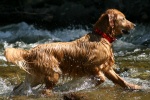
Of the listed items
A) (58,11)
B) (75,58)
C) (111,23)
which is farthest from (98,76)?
(58,11)

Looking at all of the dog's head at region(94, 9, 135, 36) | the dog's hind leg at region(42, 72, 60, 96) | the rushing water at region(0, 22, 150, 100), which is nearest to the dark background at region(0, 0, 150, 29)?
the rushing water at region(0, 22, 150, 100)

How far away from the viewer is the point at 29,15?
64.3 feet

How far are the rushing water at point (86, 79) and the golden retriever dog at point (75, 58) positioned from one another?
0.87ft

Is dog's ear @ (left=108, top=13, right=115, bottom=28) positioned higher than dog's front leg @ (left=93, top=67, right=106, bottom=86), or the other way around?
dog's ear @ (left=108, top=13, right=115, bottom=28)

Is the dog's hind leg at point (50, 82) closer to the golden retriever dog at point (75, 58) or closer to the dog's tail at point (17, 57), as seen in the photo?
the golden retriever dog at point (75, 58)

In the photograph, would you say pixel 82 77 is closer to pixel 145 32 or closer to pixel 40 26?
pixel 145 32

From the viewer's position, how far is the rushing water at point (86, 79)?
24.5 ft

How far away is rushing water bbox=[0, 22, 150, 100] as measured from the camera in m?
7.46

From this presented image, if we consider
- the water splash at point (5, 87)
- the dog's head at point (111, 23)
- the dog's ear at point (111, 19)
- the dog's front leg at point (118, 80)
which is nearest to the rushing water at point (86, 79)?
the water splash at point (5, 87)

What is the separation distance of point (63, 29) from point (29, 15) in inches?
77.7

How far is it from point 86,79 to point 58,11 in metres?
12.0

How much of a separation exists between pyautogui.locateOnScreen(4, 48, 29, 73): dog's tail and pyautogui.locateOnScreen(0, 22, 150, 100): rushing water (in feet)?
1.90

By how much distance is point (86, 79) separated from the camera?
7.80 m

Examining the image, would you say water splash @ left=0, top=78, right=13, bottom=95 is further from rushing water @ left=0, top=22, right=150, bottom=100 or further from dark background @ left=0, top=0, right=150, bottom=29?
dark background @ left=0, top=0, right=150, bottom=29
